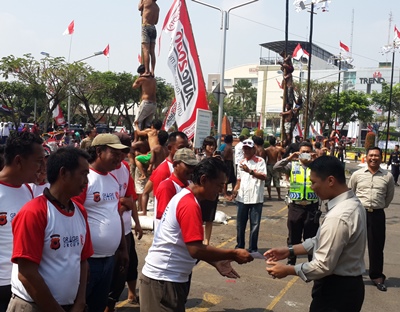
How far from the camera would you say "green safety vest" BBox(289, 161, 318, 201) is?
6.30 m

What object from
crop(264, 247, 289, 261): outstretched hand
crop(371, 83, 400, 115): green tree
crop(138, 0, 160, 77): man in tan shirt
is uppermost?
crop(371, 83, 400, 115): green tree

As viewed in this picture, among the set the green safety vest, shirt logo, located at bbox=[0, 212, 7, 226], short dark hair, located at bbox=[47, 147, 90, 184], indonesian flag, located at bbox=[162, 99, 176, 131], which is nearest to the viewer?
short dark hair, located at bbox=[47, 147, 90, 184]

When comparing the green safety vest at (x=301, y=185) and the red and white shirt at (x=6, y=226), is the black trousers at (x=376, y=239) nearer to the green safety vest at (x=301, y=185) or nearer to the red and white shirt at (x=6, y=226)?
the green safety vest at (x=301, y=185)

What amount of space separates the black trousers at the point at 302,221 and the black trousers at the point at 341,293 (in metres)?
3.14

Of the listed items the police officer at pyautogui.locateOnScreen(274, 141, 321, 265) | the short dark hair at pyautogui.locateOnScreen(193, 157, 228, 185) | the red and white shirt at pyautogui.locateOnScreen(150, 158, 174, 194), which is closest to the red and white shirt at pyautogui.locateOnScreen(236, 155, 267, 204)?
the police officer at pyautogui.locateOnScreen(274, 141, 321, 265)

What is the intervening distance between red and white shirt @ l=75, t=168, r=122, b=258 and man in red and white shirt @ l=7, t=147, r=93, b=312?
81cm

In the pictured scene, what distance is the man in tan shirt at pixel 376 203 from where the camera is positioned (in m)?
5.97

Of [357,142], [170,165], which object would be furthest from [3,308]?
[357,142]

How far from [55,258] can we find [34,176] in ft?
2.43

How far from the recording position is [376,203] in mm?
5953

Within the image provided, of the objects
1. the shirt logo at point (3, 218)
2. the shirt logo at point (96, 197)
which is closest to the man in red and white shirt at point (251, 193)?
the shirt logo at point (96, 197)

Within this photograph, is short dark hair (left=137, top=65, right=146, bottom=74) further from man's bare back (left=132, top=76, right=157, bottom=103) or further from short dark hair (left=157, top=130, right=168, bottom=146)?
short dark hair (left=157, top=130, right=168, bottom=146)

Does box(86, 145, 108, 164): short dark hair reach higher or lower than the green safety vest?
higher

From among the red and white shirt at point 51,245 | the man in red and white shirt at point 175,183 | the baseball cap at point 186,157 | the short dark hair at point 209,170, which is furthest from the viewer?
the man in red and white shirt at point 175,183
